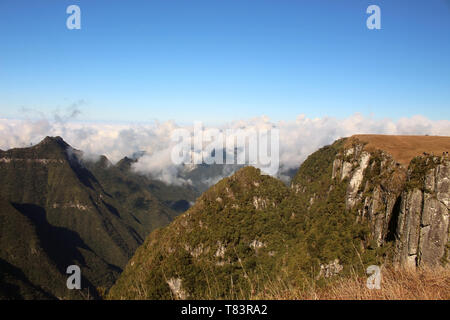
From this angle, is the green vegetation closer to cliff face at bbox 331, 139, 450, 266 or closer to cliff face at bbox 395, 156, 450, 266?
cliff face at bbox 331, 139, 450, 266

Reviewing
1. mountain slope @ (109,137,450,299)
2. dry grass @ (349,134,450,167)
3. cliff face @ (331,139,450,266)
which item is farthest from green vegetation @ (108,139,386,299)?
dry grass @ (349,134,450,167)

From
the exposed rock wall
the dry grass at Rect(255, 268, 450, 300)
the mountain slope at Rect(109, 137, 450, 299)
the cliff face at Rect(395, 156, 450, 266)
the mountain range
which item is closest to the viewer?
the dry grass at Rect(255, 268, 450, 300)

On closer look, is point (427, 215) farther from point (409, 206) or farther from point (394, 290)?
point (394, 290)

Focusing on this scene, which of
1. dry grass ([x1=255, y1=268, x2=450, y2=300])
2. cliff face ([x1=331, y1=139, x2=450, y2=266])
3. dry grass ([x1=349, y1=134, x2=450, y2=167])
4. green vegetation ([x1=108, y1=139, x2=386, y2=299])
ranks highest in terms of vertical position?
dry grass ([x1=349, y1=134, x2=450, y2=167])

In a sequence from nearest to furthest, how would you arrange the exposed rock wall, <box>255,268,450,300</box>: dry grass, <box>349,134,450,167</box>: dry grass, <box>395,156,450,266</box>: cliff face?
<box>255,268,450,300</box>: dry grass → <box>395,156,450,266</box>: cliff face → <box>349,134,450,167</box>: dry grass → the exposed rock wall
